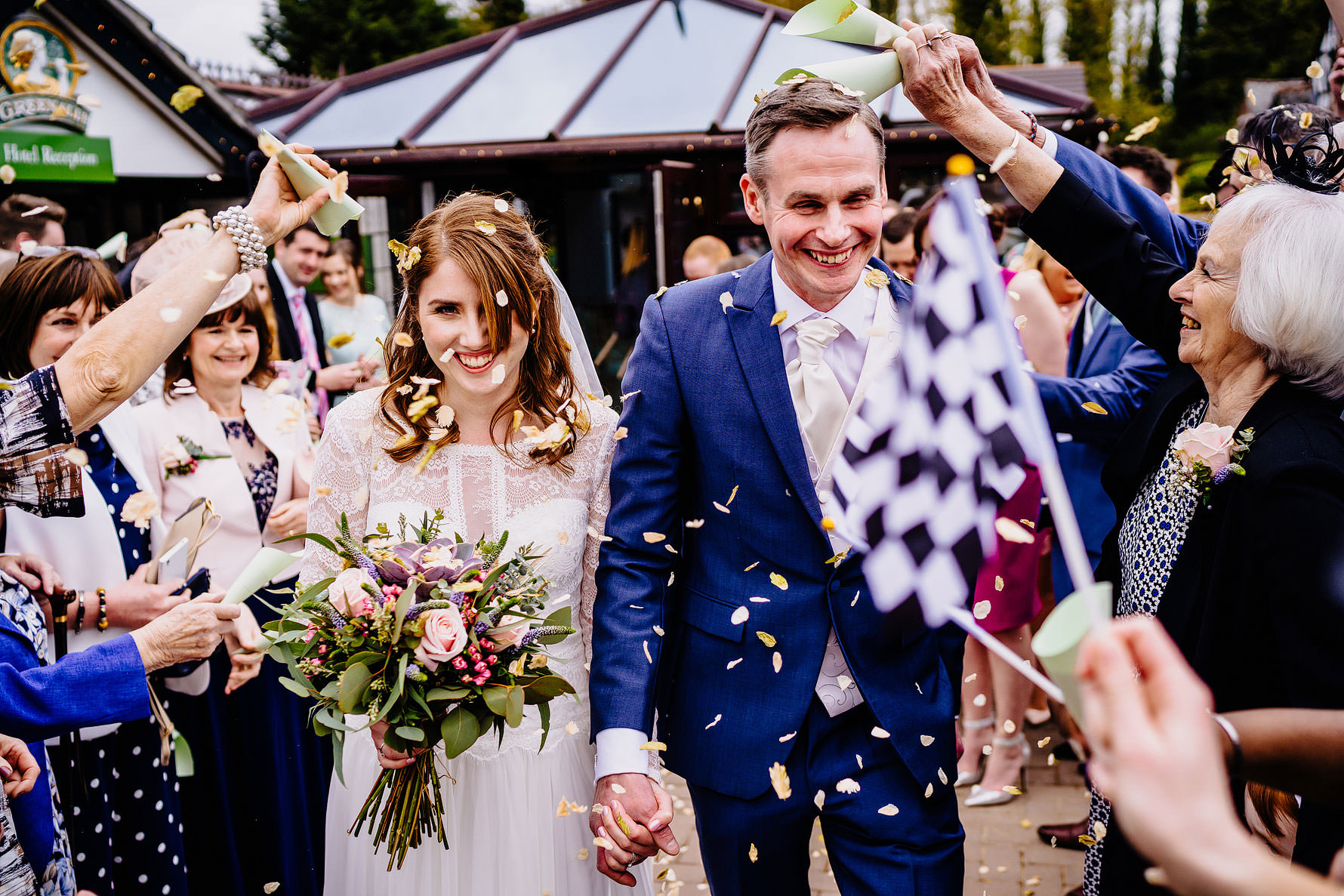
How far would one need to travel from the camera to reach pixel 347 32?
26.3 meters

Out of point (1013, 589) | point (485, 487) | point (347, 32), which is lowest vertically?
point (1013, 589)

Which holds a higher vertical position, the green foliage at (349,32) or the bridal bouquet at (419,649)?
the green foliage at (349,32)

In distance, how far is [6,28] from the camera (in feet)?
24.8

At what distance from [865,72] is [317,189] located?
1.22 m

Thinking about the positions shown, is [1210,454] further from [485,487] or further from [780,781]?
[485,487]

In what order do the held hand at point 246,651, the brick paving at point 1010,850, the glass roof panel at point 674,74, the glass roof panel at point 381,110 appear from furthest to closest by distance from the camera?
the glass roof panel at point 381,110, the glass roof panel at point 674,74, the brick paving at point 1010,850, the held hand at point 246,651

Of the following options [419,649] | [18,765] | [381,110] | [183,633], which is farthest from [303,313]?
[419,649]

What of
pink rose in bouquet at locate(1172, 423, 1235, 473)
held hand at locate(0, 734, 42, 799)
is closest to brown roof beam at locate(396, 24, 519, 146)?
held hand at locate(0, 734, 42, 799)

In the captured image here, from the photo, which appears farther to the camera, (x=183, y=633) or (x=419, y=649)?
(x=183, y=633)

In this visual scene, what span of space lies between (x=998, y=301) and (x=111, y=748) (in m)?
2.84

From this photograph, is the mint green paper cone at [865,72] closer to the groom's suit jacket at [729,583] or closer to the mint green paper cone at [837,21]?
the mint green paper cone at [837,21]

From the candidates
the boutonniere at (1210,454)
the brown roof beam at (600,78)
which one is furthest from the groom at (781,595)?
the brown roof beam at (600,78)

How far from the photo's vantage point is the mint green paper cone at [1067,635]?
1118mm

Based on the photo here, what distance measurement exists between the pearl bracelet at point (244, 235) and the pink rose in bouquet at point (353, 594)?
2.23ft
